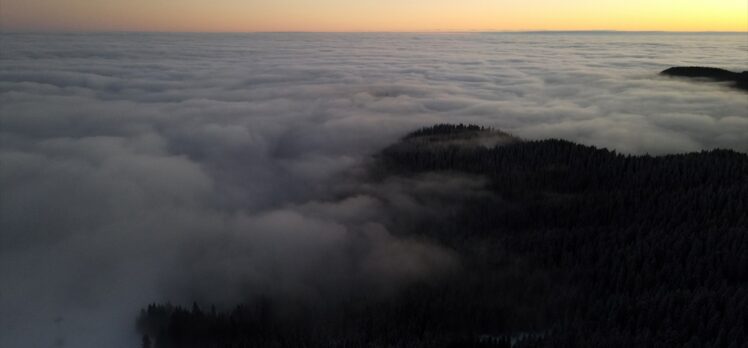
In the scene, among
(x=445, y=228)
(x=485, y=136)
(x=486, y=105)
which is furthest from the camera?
(x=486, y=105)

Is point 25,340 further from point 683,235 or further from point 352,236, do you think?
point 683,235

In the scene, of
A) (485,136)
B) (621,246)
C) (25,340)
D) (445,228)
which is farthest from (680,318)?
(485,136)

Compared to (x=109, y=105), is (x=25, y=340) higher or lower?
lower

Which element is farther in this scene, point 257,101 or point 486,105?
point 257,101

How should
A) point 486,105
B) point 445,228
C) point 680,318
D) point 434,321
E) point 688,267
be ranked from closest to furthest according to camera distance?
A: point 680,318, point 434,321, point 688,267, point 445,228, point 486,105

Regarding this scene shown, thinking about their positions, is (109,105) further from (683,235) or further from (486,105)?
(683,235)

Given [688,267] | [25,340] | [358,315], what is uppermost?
[688,267]
